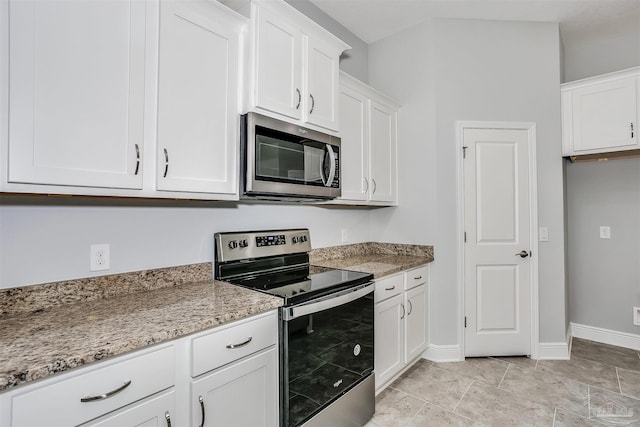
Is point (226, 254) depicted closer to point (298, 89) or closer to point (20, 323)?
point (20, 323)

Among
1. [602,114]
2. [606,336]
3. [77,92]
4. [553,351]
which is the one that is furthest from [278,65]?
[606,336]

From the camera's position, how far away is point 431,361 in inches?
113

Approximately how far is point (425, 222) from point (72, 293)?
256 centimetres

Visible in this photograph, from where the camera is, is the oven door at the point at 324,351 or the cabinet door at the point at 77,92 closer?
the cabinet door at the point at 77,92

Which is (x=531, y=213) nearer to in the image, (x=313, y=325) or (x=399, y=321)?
(x=399, y=321)

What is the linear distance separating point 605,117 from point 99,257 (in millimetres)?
3787

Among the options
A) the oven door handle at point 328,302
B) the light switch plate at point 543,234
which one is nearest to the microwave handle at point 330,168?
the oven door handle at point 328,302

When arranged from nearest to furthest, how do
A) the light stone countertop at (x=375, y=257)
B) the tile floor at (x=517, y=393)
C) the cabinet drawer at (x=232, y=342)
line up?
the cabinet drawer at (x=232, y=342) → the tile floor at (x=517, y=393) → the light stone countertop at (x=375, y=257)

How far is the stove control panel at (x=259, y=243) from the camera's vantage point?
1.94m

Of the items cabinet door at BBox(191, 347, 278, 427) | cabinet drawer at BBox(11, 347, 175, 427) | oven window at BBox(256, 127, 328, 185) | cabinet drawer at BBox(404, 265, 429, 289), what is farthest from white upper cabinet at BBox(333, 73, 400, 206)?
cabinet drawer at BBox(11, 347, 175, 427)

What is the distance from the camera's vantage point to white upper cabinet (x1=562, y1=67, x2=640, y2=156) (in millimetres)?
2699

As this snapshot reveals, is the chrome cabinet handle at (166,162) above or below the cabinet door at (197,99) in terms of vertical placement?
below

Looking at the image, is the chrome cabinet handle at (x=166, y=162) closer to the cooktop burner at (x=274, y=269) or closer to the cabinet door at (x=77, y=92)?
the cabinet door at (x=77, y=92)

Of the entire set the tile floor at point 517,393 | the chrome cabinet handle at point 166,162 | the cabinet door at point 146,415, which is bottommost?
the tile floor at point 517,393
